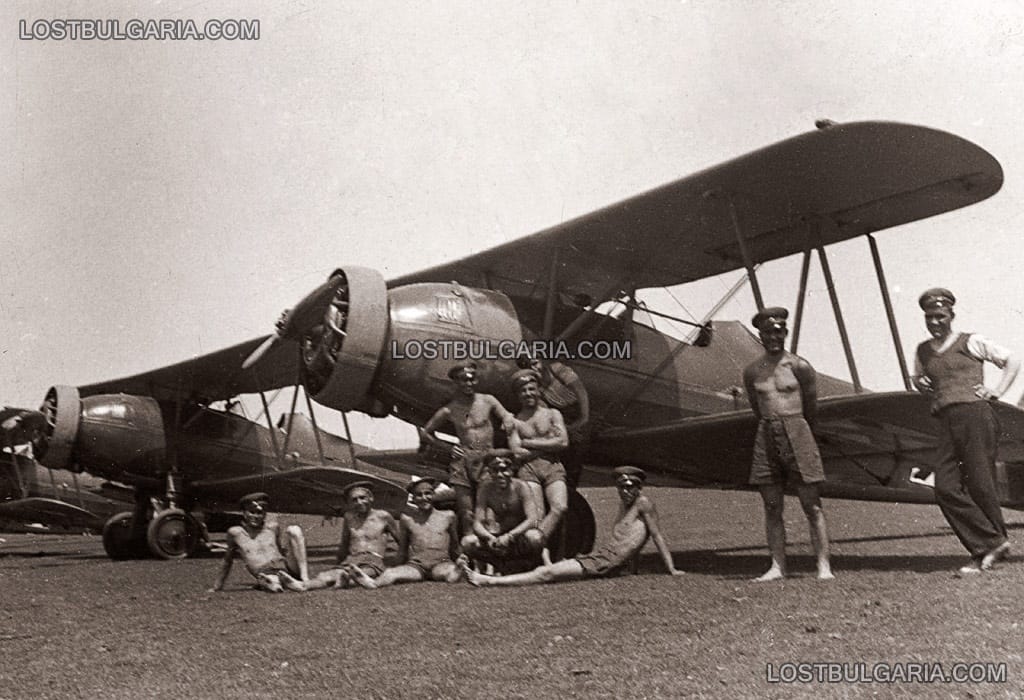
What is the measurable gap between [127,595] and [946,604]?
558 cm

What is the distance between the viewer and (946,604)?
414cm

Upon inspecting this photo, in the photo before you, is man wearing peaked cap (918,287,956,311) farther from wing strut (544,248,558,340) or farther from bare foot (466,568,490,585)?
bare foot (466,568,490,585)

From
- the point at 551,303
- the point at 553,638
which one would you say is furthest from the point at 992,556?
the point at 551,303

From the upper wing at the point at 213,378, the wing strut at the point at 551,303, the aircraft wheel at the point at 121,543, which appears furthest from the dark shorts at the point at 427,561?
the aircraft wheel at the point at 121,543

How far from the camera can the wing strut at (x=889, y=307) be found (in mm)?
6986

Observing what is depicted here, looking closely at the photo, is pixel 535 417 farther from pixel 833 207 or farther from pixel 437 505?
pixel 833 207

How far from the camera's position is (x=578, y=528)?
831cm

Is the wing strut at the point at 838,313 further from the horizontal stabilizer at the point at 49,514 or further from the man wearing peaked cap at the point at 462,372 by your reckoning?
the horizontal stabilizer at the point at 49,514

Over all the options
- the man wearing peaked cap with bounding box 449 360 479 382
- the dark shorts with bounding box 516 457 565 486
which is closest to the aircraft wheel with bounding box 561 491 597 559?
the dark shorts with bounding box 516 457 565 486

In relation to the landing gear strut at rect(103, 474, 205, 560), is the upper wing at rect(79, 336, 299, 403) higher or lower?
higher

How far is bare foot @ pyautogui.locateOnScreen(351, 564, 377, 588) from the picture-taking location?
641 centimetres

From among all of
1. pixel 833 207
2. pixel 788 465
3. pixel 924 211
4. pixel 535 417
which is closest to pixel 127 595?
pixel 535 417

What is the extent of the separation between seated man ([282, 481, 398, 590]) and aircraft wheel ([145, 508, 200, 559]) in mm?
5500
